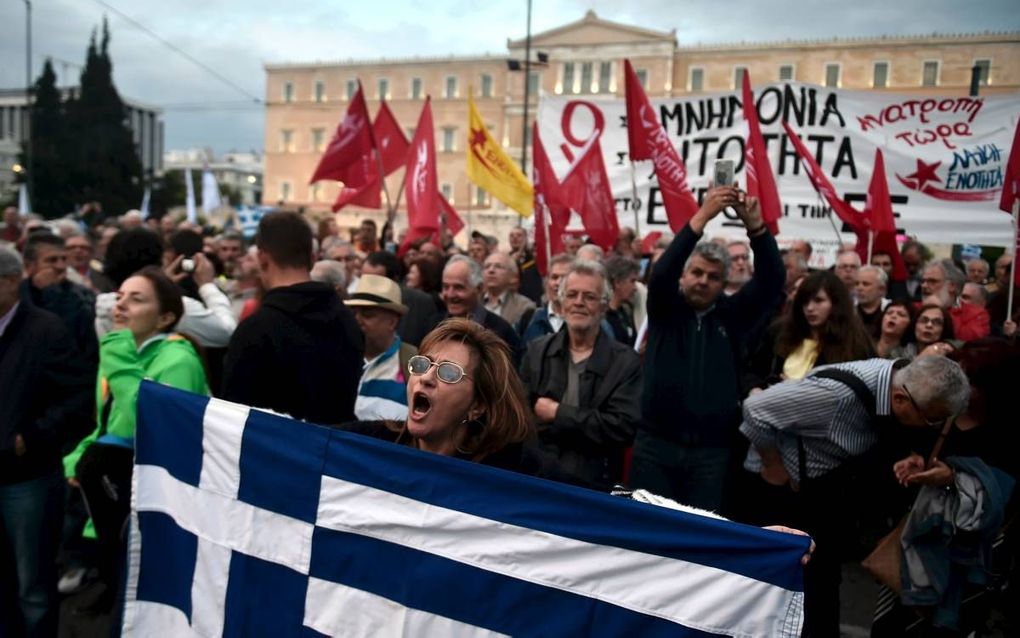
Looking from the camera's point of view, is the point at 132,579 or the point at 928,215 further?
the point at 928,215

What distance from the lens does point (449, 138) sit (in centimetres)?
6506

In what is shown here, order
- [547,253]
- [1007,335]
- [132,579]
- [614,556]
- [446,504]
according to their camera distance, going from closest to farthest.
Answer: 1. [614,556]
2. [446,504]
3. [132,579]
4. [1007,335]
5. [547,253]

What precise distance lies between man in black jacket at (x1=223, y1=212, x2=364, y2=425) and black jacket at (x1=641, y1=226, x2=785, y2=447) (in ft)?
4.92

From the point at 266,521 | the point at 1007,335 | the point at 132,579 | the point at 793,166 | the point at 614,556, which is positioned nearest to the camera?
the point at 614,556

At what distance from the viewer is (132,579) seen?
2719 millimetres

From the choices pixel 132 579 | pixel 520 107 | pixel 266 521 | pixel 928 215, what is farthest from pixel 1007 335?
pixel 520 107

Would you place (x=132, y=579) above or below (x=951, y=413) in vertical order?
below

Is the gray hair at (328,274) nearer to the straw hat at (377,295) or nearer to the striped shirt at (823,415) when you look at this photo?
the straw hat at (377,295)

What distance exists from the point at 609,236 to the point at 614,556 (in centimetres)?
617

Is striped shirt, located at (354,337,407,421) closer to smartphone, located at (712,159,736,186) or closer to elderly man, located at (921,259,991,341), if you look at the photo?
smartphone, located at (712,159,736,186)

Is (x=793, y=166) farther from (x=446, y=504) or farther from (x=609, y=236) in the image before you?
(x=446, y=504)

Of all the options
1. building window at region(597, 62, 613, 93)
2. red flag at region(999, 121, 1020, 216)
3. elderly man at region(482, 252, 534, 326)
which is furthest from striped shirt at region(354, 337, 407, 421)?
building window at region(597, 62, 613, 93)

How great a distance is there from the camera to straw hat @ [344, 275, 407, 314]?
3.96m

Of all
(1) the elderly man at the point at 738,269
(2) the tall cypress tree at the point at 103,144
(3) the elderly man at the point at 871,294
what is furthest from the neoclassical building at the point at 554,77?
(3) the elderly man at the point at 871,294
